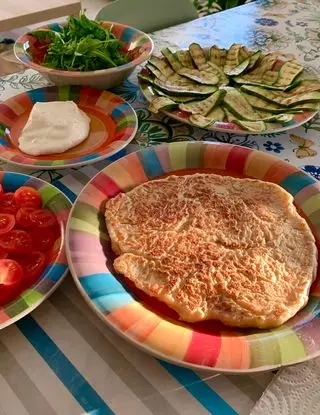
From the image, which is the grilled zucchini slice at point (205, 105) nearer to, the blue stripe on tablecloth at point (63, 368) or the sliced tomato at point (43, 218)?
the sliced tomato at point (43, 218)

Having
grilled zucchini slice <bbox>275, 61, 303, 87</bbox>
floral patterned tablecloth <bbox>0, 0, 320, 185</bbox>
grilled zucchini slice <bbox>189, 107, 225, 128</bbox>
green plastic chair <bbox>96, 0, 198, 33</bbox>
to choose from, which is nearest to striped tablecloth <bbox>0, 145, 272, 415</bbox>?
floral patterned tablecloth <bbox>0, 0, 320, 185</bbox>

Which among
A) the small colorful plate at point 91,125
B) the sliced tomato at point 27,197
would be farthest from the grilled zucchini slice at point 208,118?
the sliced tomato at point 27,197

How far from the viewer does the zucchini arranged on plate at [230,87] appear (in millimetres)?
1299

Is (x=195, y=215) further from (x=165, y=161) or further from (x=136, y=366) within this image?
(x=136, y=366)

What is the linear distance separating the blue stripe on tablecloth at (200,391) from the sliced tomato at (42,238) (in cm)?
33

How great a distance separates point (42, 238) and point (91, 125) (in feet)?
1.57

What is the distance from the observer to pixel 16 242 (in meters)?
0.88

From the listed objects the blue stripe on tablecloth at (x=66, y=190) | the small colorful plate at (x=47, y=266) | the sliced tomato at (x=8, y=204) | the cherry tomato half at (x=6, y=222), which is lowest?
the blue stripe on tablecloth at (x=66, y=190)

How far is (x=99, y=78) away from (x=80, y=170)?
345 mm

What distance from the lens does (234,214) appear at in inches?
36.9

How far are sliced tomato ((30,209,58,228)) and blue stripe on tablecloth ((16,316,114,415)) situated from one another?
195 mm

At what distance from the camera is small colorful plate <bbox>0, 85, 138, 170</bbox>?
1112 mm

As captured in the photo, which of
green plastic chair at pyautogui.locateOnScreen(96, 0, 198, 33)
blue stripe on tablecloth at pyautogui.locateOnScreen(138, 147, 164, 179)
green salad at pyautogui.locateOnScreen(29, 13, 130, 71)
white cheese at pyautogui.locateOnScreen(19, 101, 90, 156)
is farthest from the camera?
green plastic chair at pyautogui.locateOnScreen(96, 0, 198, 33)

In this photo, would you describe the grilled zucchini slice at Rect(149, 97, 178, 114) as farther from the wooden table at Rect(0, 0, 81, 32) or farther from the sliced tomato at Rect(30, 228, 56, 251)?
the wooden table at Rect(0, 0, 81, 32)
